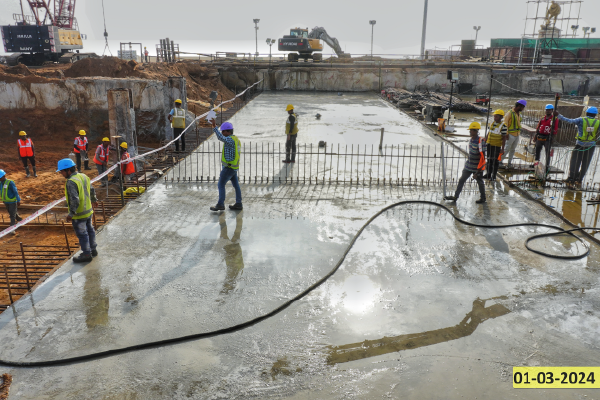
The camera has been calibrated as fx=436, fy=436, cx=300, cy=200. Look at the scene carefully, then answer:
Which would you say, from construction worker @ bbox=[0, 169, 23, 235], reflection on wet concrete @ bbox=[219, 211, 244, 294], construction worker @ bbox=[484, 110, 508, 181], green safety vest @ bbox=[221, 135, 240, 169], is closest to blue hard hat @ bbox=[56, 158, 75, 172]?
reflection on wet concrete @ bbox=[219, 211, 244, 294]

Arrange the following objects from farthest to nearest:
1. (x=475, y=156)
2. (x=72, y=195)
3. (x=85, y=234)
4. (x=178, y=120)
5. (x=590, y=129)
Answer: (x=178, y=120) → (x=590, y=129) → (x=475, y=156) → (x=85, y=234) → (x=72, y=195)

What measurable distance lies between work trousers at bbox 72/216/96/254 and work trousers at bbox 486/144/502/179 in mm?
9131

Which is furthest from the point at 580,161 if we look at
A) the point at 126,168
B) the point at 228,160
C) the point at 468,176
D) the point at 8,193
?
the point at 8,193

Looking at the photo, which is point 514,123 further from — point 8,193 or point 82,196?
point 8,193

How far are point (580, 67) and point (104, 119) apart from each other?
38724 millimetres

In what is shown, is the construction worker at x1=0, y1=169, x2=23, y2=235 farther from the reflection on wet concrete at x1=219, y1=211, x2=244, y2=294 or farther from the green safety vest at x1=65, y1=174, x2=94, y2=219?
the reflection on wet concrete at x1=219, y1=211, x2=244, y2=294

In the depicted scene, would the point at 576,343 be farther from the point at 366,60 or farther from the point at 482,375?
the point at 366,60

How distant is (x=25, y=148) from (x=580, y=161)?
15974mm

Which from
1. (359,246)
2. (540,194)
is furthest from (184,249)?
(540,194)

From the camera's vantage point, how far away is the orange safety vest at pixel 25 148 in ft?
45.6

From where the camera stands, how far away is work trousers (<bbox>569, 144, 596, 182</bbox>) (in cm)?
1028

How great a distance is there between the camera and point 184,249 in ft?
23.5

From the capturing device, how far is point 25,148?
46.0 ft

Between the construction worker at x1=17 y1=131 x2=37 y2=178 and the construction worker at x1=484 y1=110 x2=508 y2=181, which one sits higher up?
the construction worker at x1=484 y1=110 x2=508 y2=181
